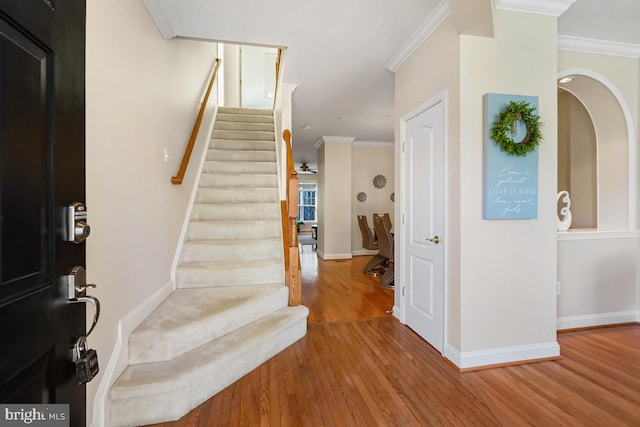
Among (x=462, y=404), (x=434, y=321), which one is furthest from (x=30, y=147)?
(x=434, y=321)

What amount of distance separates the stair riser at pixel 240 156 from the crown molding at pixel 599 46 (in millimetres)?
3440

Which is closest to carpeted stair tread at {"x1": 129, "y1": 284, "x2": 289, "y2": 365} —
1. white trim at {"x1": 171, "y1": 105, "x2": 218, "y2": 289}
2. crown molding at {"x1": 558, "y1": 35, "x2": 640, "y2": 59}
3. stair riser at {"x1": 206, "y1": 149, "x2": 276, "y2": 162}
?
white trim at {"x1": 171, "y1": 105, "x2": 218, "y2": 289}

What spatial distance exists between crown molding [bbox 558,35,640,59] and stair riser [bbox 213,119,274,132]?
12.8ft

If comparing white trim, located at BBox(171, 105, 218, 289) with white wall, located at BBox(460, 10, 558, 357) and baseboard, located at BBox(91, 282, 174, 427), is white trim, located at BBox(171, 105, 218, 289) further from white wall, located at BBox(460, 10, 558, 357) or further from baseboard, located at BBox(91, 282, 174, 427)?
white wall, located at BBox(460, 10, 558, 357)

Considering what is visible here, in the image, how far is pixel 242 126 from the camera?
4.90m

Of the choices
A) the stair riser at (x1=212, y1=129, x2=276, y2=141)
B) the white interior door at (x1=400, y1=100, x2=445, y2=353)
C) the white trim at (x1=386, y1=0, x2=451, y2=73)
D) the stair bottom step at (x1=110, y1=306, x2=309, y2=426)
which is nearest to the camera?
the stair bottom step at (x1=110, y1=306, x2=309, y2=426)

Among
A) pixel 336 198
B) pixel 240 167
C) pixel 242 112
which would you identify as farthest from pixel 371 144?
pixel 240 167

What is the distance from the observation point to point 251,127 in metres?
4.93

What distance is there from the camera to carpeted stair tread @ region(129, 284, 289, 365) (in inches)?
70.9

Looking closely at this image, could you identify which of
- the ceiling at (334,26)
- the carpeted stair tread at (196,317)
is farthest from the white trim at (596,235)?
the carpeted stair tread at (196,317)

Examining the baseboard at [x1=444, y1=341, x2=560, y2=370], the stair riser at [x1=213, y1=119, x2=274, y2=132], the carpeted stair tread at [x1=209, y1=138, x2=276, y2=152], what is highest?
the stair riser at [x1=213, y1=119, x2=274, y2=132]

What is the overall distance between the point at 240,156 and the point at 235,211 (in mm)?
1141

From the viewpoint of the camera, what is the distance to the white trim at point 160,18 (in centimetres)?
218

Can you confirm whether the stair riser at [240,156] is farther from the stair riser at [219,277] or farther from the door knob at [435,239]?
the door knob at [435,239]
